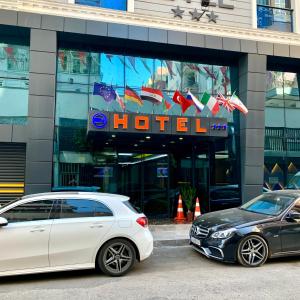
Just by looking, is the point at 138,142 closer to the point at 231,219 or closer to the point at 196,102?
the point at 196,102

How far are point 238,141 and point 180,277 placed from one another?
897 cm

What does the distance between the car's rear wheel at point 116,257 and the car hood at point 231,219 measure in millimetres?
1889

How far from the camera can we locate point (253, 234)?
752 centimetres

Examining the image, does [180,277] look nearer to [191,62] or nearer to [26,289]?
[26,289]

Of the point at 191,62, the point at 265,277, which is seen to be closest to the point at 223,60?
the point at 191,62

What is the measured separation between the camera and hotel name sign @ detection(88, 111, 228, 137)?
37.5 feet

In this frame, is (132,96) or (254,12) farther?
(254,12)

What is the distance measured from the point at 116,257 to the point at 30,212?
1741 mm

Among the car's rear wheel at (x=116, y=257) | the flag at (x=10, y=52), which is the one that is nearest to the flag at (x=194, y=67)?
the flag at (x=10, y=52)

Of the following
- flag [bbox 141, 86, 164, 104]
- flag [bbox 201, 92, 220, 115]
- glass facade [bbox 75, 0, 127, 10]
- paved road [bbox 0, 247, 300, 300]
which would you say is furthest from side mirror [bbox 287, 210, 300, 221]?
glass facade [bbox 75, 0, 127, 10]

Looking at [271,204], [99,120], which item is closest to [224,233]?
[271,204]

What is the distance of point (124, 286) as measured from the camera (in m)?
6.21

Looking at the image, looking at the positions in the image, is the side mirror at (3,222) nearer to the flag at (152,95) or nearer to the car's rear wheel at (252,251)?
the car's rear wheel at (252,251)

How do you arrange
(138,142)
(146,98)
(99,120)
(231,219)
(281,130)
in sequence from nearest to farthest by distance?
(231,219)
(99,120)
(146,98)
(138,142)
(281,130)
